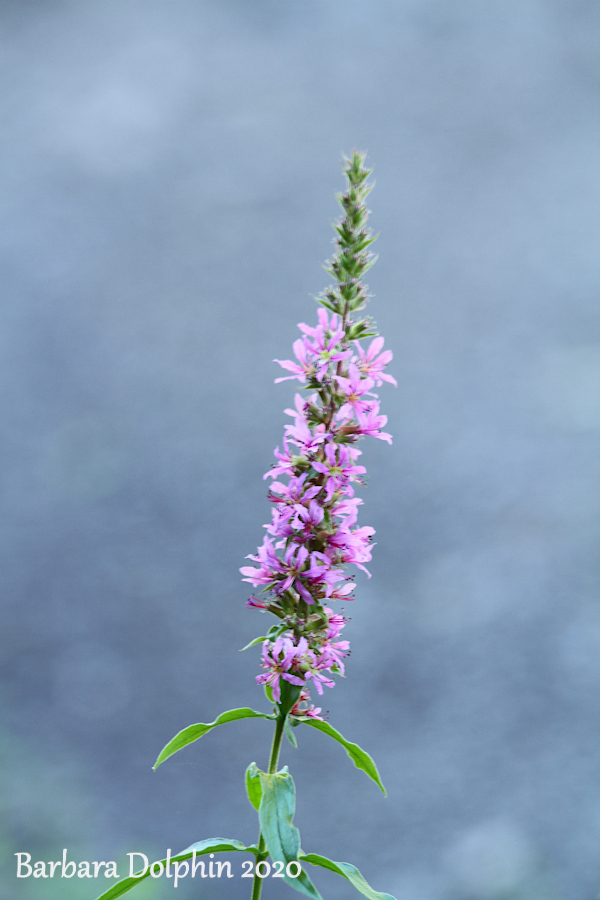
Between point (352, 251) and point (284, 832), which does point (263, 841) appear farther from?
point (352, 251)

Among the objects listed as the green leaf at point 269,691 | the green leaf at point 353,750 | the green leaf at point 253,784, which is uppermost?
the green leaf at point 269,691

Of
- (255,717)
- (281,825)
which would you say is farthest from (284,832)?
(255,717)

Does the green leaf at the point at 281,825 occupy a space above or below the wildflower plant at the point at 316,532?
below

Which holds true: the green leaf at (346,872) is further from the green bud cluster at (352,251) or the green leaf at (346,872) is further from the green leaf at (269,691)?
the green bud cluster at (352,251)

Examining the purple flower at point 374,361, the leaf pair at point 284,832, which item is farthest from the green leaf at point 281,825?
the purple flower at point 374,361

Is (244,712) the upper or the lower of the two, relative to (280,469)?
lower

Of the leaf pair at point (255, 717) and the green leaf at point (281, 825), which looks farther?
the leaf pair at point (255, 717)

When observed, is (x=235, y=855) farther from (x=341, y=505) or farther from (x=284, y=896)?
(x=341, y=505)

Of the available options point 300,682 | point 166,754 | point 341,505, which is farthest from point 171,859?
point 341,505
